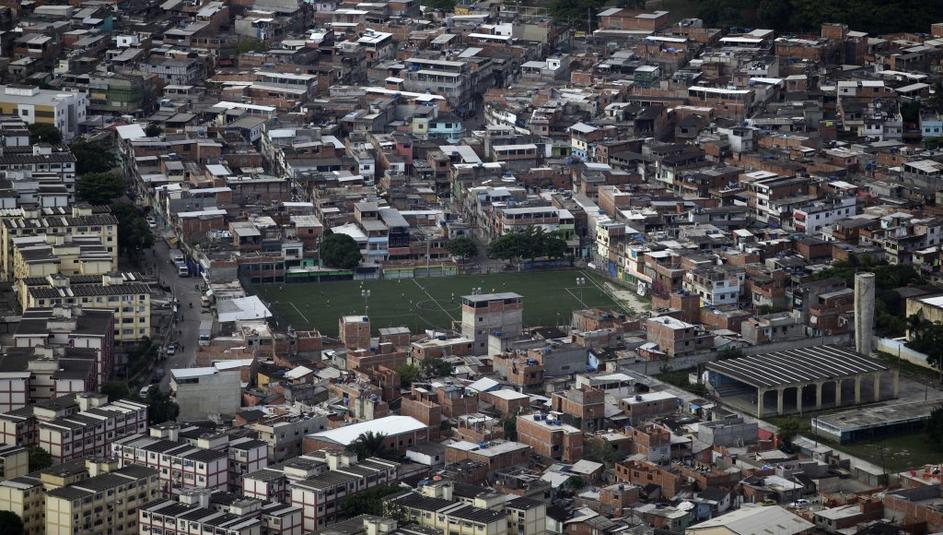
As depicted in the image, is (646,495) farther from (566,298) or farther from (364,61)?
(364,61)

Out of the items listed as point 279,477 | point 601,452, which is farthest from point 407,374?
point 279,477

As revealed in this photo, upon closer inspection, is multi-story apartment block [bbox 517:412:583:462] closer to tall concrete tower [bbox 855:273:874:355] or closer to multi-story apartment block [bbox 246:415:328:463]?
multi-story apartment block [bbox 246:415:328:463]

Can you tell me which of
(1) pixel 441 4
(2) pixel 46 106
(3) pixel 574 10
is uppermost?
(3) pixel 574 10

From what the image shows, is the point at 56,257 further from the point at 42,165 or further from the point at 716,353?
the point at 716,353

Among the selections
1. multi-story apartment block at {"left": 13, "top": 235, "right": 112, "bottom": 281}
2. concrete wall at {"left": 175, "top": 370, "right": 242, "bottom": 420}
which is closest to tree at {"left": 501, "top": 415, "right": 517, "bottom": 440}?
concrete wall at {"left": 175, "top": 370, "right": 242, "bottom": 420}

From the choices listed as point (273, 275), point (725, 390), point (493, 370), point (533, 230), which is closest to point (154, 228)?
point (273, 275)

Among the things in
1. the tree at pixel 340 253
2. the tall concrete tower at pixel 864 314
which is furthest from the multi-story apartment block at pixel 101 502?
the tall concrete tower at pixel 864 314
